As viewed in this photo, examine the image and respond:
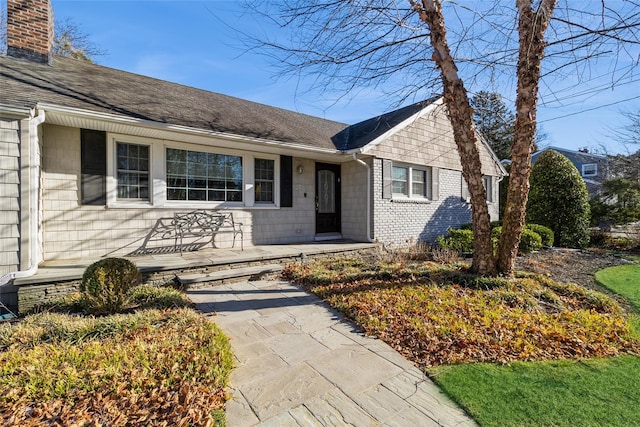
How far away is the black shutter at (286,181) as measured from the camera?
827 cm

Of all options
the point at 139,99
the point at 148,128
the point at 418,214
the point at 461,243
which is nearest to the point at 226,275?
the point at 148,128

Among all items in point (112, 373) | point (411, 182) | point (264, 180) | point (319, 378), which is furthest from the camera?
point (411, 182)

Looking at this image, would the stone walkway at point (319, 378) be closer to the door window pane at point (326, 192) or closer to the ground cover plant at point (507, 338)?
the ground cover plant at point (507, 338)

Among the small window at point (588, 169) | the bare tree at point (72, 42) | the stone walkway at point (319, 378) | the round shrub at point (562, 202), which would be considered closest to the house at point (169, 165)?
the round shrub at point (562, 202)

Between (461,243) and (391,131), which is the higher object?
(391,131)

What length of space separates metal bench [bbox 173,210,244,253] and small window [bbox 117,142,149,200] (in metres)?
0.90

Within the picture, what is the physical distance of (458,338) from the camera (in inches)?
131

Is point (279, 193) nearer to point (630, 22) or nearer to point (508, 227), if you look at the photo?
point (508, 227)

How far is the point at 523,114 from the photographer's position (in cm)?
495

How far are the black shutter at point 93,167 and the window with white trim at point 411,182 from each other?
7400 millimetres

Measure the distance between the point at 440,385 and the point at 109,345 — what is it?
3.21 m

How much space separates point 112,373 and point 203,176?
5.44 m

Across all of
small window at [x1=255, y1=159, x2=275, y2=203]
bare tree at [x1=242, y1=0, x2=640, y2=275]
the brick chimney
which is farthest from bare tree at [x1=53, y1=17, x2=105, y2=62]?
bare tree at [x1=242, y1=0, x2=640, y2=275]

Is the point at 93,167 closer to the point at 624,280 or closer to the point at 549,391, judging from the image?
the point at 549,391
